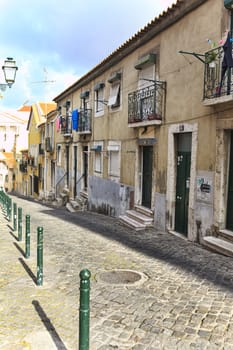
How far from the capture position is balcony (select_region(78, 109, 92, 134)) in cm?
1712

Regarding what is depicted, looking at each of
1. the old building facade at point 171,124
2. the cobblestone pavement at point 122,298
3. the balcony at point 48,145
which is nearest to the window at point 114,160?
the old building facade at point 171,124

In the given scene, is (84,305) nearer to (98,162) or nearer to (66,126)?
(98,162)

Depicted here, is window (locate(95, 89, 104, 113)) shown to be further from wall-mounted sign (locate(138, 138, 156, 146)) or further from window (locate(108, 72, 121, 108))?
wall-mounted sign (locate(138, 138, 156, 146))

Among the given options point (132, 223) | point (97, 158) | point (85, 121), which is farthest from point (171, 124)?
point (85, 121)

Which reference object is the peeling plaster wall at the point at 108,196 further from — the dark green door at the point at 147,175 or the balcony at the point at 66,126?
the balcony at the point at 66,126

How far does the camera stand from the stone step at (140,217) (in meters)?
10.4

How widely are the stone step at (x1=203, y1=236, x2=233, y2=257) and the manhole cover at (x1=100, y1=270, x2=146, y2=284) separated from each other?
77.3 inches

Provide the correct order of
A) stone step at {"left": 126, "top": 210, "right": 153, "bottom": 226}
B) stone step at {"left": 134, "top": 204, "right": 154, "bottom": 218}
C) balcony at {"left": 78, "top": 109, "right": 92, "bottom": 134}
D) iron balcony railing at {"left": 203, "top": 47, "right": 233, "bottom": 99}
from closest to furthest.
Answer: iron balcony railing at {"left": 203, "top": 47, "right": 233, "bottom": 99}
stone step at {"left": 126, "top": 210, "right": 153, "bottom": 226}
stone step at {"left": 134, "top": 204, "right": 154, "bottom": 218}
balcony at {"left": 78, "top": 109, "right": 92, "bottom": 134}

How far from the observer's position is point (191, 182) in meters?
8.45

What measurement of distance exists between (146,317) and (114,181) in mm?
9756

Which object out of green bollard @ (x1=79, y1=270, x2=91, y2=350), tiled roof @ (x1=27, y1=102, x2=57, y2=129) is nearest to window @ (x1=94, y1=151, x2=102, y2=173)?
green bollard @ (x1=79, y1=270, x2=91, y2=350)

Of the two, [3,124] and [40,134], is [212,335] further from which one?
[3,124]

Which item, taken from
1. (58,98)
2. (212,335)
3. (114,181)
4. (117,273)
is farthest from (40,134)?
(212,335)

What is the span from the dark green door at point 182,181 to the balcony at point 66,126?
12.0m
